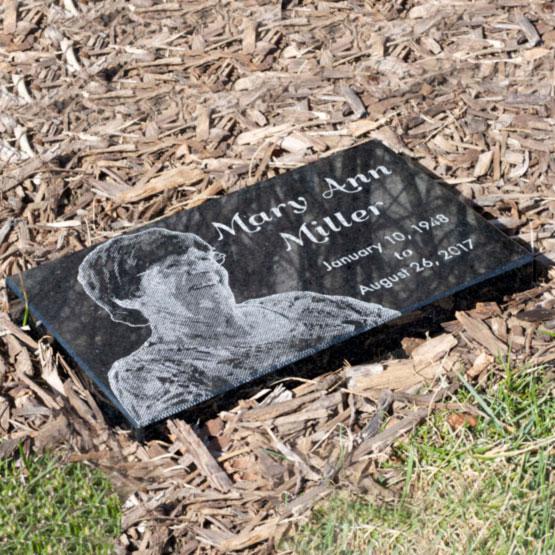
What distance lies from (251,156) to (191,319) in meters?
1.10

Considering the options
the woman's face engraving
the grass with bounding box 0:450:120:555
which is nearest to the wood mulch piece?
the grass with bounding box 0:450:120:555

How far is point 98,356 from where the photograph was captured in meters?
3.26

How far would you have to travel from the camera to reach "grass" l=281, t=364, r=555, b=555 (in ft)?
8.96

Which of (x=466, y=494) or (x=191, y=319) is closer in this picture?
(x=466, y=494)

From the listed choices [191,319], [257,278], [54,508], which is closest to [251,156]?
[257,278]

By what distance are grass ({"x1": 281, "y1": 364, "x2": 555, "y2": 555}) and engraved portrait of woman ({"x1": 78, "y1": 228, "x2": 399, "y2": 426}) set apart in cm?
47

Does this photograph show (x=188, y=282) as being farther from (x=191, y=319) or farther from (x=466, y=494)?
(x=466, y=494)

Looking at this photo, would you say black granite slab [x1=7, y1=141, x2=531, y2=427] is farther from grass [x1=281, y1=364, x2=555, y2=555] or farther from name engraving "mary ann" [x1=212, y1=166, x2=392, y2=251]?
grass [x1=281, y1=364, x2=555, y2=555]

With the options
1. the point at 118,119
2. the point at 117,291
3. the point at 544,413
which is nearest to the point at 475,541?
the point at 544,413

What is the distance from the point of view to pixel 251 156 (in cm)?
430

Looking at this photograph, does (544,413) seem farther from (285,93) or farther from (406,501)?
(285,93)

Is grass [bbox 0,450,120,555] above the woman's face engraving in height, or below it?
below

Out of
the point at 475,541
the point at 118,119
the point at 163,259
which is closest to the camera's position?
the point at 475,541

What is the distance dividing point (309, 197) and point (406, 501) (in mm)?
1311
